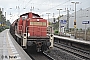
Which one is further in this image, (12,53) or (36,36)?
(36,36)

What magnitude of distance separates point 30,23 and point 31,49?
2368mm

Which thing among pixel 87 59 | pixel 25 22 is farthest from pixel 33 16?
pixel 87 59

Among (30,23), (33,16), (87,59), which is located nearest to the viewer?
(87,59)

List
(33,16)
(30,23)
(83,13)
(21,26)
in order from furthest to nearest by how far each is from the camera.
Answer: (83,13) < (21,26) < (33,16) < (30,23)

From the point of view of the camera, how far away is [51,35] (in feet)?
52.1

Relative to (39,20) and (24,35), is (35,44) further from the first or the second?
(39,20)

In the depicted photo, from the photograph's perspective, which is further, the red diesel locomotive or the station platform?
the red diesel locomotive

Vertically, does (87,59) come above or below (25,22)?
below

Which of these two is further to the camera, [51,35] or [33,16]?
[33,16]

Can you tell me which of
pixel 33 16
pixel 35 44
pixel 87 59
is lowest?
pixel 87 59

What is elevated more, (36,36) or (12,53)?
(36,36)

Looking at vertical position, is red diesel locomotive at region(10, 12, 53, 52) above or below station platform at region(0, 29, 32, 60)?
above

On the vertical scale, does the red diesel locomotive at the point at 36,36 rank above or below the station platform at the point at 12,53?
above

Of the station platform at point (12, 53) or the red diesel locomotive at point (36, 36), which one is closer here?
the station platform at point (12, 53)
